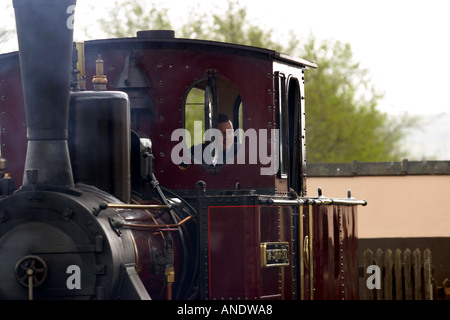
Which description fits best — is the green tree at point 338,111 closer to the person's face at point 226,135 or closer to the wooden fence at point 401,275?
the wooden fence at point 401,275

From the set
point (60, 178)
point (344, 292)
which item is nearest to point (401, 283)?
point (344, 292)

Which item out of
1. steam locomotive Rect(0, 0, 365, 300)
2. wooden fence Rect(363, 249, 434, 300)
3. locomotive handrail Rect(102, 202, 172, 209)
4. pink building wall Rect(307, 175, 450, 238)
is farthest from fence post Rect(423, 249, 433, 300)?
locomotive handrail Rect(102, 202, 172, 209)

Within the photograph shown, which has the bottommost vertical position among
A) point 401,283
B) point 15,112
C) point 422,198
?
point 401,283

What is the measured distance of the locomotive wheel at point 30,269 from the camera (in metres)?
6.11

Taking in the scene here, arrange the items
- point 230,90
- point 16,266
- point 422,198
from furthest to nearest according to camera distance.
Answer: point 422,198 → point 230,90 → point 16,266

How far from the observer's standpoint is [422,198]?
16.1m

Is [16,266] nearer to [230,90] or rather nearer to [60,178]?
[60,178]

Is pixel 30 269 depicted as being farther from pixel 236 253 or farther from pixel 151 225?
pixel 236 253

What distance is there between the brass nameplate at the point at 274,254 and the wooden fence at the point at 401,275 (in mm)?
6975

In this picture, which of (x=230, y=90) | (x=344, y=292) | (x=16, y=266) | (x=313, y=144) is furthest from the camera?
(x=313, y=144)

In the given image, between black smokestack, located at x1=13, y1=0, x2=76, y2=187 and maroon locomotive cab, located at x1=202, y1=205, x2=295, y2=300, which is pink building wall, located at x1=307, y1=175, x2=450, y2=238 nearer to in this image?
maroon locomotive cab, located at x1=202, y1=205, x2=295, y2=300

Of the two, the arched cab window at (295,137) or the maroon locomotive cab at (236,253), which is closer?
the maroon locomotive cab at (236,253)

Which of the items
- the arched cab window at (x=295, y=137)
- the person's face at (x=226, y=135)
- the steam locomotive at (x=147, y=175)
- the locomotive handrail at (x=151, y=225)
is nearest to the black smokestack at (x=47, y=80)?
the steam locomotive at (x=147, y=175)

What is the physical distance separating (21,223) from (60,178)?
0.39 m
